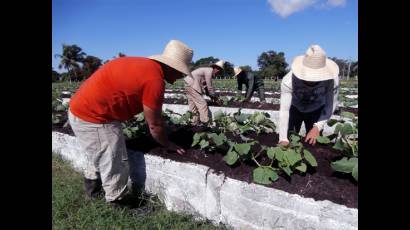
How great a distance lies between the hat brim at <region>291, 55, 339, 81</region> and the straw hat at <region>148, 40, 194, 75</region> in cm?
87

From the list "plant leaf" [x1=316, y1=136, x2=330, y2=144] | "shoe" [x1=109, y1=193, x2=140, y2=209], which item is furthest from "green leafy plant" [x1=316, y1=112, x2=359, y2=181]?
"shoe" [x1=109, y1=193, x2=140, y2=209]

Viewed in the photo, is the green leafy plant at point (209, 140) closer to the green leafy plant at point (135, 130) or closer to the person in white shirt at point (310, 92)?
the person in white shirt at point (310, 92)

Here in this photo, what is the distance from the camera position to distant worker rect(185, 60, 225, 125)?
261 inches

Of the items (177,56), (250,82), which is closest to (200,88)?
(250,82)

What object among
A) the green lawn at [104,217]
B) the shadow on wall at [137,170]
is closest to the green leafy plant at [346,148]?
the green lawn at [104,217]

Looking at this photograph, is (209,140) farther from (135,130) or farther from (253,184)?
(135,130)

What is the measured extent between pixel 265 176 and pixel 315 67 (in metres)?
0.99

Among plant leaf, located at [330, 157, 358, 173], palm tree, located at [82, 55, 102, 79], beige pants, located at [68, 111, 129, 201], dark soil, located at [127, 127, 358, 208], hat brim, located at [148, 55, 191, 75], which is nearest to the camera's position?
dark soil, located at [127, 127, 358, 208]

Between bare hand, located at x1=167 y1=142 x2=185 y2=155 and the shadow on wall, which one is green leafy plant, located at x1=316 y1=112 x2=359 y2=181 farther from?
the shadow on wall

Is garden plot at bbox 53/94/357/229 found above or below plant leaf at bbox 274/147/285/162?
below

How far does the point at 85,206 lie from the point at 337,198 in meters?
2.07
